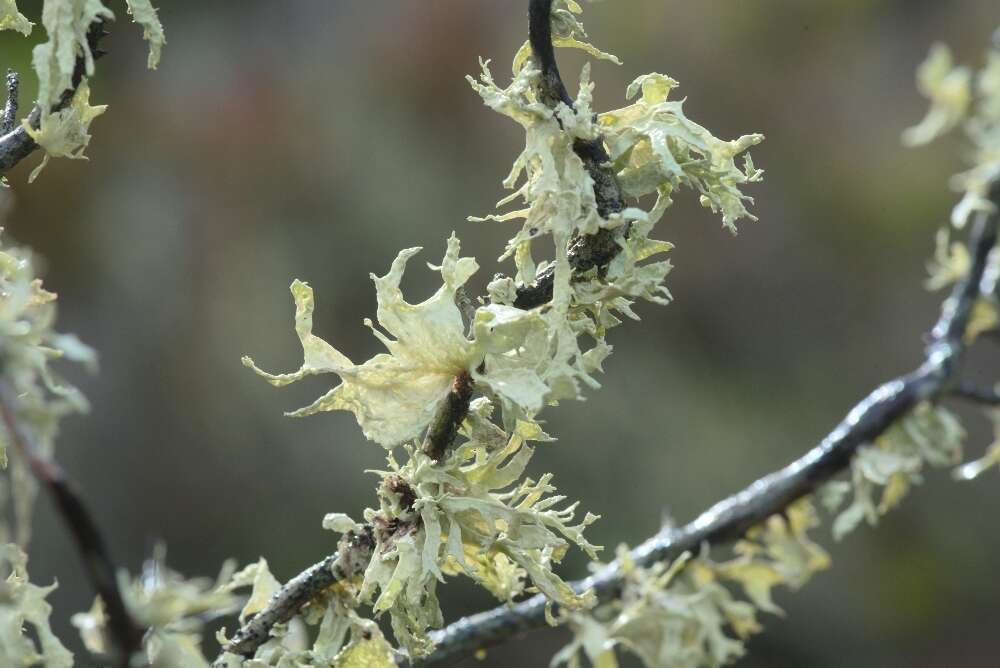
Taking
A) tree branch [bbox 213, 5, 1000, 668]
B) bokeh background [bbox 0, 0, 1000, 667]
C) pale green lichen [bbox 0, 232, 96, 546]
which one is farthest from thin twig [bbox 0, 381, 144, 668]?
bokeh background [bbox 0, 0, 1000, 667]

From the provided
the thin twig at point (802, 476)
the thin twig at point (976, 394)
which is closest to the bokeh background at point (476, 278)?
the thin twig at point (802, 476)

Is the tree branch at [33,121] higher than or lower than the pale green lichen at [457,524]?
higher

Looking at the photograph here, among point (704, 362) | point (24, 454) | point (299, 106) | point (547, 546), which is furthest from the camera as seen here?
point (299, 106)

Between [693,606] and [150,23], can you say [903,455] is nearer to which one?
[693,606]

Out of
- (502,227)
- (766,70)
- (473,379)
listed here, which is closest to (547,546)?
(473,379)

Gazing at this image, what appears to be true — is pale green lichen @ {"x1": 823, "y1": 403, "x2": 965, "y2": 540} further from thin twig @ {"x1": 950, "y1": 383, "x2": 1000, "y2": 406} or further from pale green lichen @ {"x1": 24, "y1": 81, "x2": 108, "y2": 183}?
pale green lichen @ {"x1": 24, "y1": 81, "x2": 108, "y2": 183}

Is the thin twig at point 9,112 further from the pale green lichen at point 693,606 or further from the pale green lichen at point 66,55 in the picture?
the pale green lichen at point 693,606

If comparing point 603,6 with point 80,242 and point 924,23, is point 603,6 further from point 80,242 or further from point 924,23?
point 80,242

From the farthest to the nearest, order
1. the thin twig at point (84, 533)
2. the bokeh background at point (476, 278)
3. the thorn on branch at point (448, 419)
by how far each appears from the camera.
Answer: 1. the bokeh background at point (476, 278)
2. the thorn on branch at point (448, 419)
3. the thin twig at point (84, 533)
